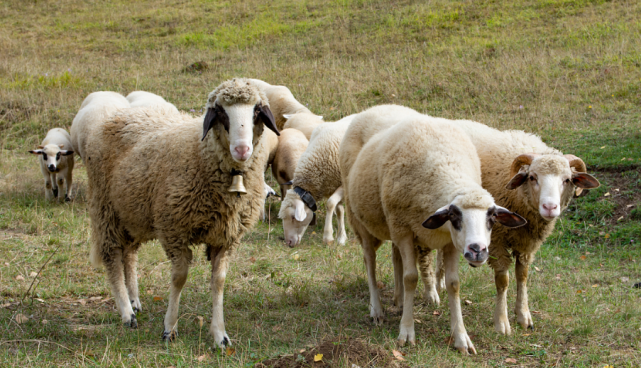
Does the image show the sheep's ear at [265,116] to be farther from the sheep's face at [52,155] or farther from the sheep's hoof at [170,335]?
the sheep's face at [52,155]

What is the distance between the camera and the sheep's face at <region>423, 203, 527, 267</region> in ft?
12.1

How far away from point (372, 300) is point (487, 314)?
1049 mm

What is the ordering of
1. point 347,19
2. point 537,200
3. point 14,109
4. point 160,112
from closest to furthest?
1. point 537,200
2. point 160,112
3. point 14,109
4. point 347,19

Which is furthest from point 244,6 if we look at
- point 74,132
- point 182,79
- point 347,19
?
point 74,132

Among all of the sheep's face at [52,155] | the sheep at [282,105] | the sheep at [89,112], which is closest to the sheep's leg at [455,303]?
the sheep at [89,112]

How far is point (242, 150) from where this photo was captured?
3973mm

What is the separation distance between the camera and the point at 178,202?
4305mm

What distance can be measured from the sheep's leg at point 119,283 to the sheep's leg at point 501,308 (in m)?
3.06

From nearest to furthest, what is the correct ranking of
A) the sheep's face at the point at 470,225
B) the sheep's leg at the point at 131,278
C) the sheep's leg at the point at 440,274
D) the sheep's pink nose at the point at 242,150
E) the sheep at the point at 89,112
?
the sheep's face at the point at 470,225 → the sheep's pink nose at the point at 242,150 → the sheep's leg at the point at 131,278 → the sheep's leg at the point at 440,274 → the sheep at the point at 89,112

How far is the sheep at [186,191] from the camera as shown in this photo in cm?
423

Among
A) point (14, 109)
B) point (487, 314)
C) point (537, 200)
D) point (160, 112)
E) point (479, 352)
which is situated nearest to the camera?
point (479, 352)

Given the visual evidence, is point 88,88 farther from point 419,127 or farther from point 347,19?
point 419,127

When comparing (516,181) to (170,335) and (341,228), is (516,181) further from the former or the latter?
(341,228)

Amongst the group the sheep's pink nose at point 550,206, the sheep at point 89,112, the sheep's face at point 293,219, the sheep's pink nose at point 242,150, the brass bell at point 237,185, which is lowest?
the sheep's face at point 293,219
